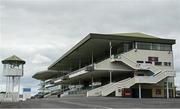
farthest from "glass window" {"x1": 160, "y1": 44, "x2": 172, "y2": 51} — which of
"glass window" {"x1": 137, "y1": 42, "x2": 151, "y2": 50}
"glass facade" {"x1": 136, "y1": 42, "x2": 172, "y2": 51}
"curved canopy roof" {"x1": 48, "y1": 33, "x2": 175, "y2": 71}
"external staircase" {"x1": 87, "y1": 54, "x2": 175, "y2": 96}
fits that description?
"external staircase" {"x1": 87, "y1": 54, "x2": 175, "y2": 96}

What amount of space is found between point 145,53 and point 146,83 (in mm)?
4771

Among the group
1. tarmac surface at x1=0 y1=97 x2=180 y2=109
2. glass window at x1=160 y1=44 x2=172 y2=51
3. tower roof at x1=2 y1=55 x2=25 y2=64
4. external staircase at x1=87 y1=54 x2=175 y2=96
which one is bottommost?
tarmac surface at x1=0 y1=97 x2=180 y2=109

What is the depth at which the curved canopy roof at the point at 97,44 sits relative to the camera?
50.5 meters

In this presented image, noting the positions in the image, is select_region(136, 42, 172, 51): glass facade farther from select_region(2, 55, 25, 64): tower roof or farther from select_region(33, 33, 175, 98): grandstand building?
select_region(2, 55, 25, 64): tower roof

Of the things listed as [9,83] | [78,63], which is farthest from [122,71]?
[78,63]

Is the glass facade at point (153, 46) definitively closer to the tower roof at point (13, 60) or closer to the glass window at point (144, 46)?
the glass window at point (144, 46)

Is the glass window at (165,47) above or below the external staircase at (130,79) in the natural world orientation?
above

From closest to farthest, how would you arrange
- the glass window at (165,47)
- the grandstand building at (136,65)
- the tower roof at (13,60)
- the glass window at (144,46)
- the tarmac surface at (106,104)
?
the tarmac surface at (106,104)
the grandstand building at (136,65)
the glass window at (144,46)
the glass window at (165,47)
the tower roof at (13,60)

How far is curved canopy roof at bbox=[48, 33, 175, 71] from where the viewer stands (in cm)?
5050

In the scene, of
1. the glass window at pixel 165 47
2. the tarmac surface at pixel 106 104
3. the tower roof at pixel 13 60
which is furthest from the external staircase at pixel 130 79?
the tarmac surface at pixel 106 104

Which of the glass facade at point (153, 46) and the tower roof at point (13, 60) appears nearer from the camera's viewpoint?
the glass facade at point (153, 46)

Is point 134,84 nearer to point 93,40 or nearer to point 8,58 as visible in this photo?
point 93,40

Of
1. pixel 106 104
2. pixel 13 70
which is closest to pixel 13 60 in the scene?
pixel 13 70

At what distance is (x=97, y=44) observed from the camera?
55031 mm
